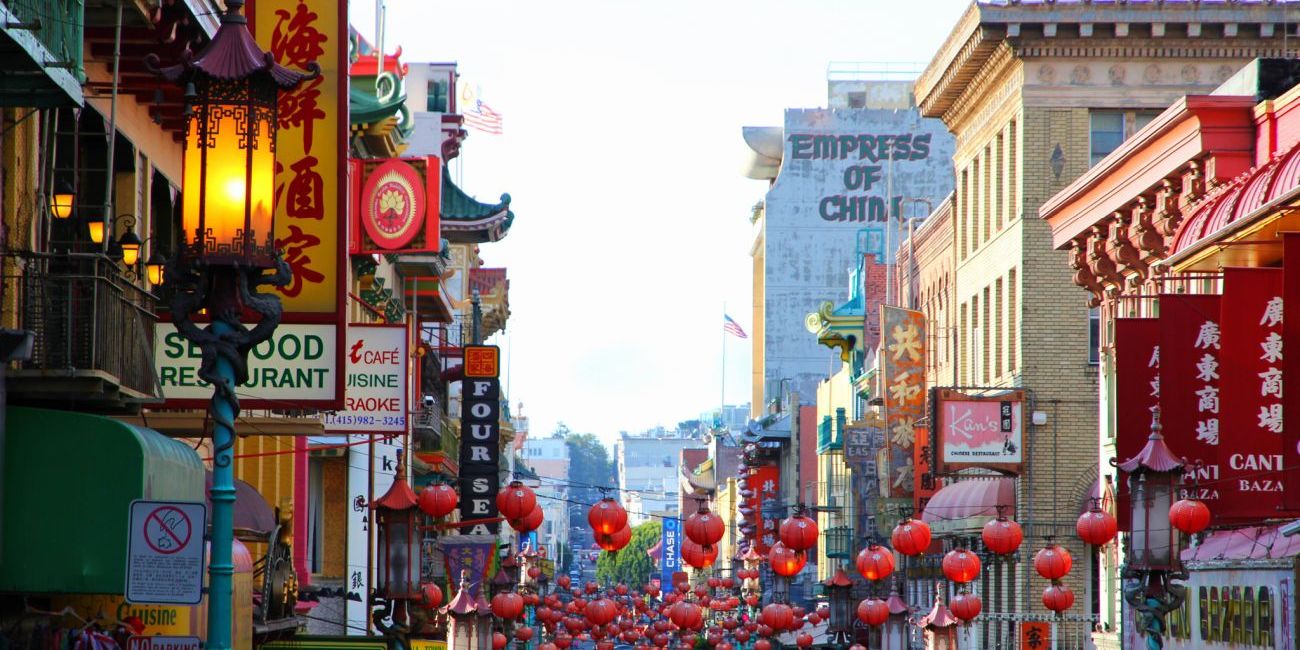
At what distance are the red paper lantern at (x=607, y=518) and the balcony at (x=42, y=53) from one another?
2173cm

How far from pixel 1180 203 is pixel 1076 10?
1321cm

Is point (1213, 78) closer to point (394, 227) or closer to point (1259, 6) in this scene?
point (1259, 6)

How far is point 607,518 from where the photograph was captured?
3572 cm

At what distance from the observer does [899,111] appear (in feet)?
337

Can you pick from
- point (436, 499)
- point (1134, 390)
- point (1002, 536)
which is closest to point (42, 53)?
point (1134, 390)

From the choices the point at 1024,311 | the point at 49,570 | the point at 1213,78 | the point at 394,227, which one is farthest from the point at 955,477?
the point at 49,570

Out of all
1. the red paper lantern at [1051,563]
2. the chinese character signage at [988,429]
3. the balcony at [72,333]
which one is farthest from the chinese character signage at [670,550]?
the balcony at [72,333]

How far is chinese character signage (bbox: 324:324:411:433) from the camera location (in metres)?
24.0

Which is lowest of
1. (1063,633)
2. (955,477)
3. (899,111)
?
(1063,633)

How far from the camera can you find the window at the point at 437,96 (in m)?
60.8

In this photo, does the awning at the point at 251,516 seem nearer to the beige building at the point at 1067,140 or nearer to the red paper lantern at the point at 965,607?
the red paper lantern at the point at 965,607

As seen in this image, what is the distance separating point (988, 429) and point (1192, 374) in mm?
18887

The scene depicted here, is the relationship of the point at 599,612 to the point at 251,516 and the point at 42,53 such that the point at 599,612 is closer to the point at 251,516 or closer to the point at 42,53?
the point at 251,516

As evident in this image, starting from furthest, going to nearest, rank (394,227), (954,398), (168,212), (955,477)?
1. (955,477)
2. (954,398)
3. (394,227)
4. (168,212)
